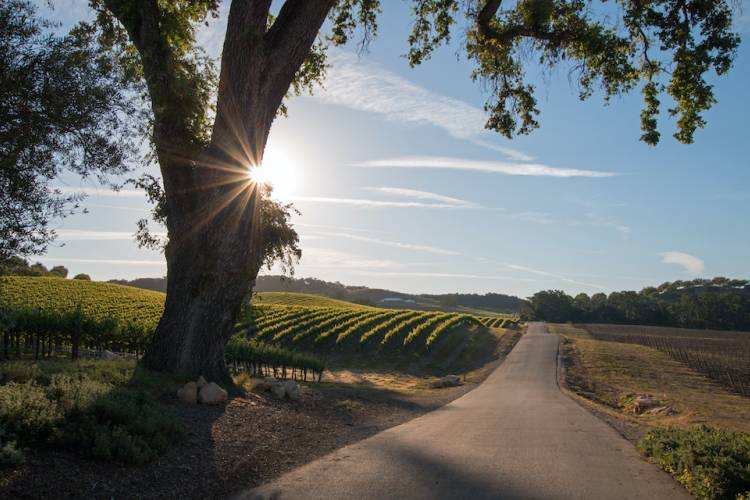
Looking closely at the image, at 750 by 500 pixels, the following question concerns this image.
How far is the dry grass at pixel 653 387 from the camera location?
1867 cm

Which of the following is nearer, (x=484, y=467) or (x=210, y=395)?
(x=484, y=467)

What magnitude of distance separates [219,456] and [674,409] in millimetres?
18549

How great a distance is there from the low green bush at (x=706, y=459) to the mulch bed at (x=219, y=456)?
484cm

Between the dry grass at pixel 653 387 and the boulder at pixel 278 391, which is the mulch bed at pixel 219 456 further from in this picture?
the dry grass at pixel 653 387

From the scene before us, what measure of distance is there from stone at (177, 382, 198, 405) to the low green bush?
7.37 meters

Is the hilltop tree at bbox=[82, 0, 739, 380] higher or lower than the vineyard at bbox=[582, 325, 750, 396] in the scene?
higher

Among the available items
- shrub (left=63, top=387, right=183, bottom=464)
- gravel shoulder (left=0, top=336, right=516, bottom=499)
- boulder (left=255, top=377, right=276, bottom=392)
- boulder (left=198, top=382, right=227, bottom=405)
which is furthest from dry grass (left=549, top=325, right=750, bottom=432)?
shrub (left=63, top=387, right=183, bottom=464)

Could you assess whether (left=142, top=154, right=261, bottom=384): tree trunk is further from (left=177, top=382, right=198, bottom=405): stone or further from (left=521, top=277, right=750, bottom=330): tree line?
(left=521, top=277, right=750, bottom=330): tree line

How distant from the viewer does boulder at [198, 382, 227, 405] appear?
9.69 m

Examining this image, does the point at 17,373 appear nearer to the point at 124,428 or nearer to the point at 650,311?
the point at 124,428

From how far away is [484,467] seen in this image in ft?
23.5

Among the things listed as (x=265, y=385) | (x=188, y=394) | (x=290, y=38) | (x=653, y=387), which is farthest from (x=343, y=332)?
(x=188, y=394)

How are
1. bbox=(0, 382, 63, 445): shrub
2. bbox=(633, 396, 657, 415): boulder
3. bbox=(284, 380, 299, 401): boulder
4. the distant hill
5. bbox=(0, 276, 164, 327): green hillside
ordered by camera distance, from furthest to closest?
the distant hill → bbox=(0, 276, 164, 327): green hillside → bbox=(633, 396, 657, 415): boulder → bbox=(284, 380, 299, 401): boulder → bbox=(0, 382, 63, 445): shrub

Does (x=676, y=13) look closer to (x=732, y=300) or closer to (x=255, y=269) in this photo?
(x=255, y=269)
